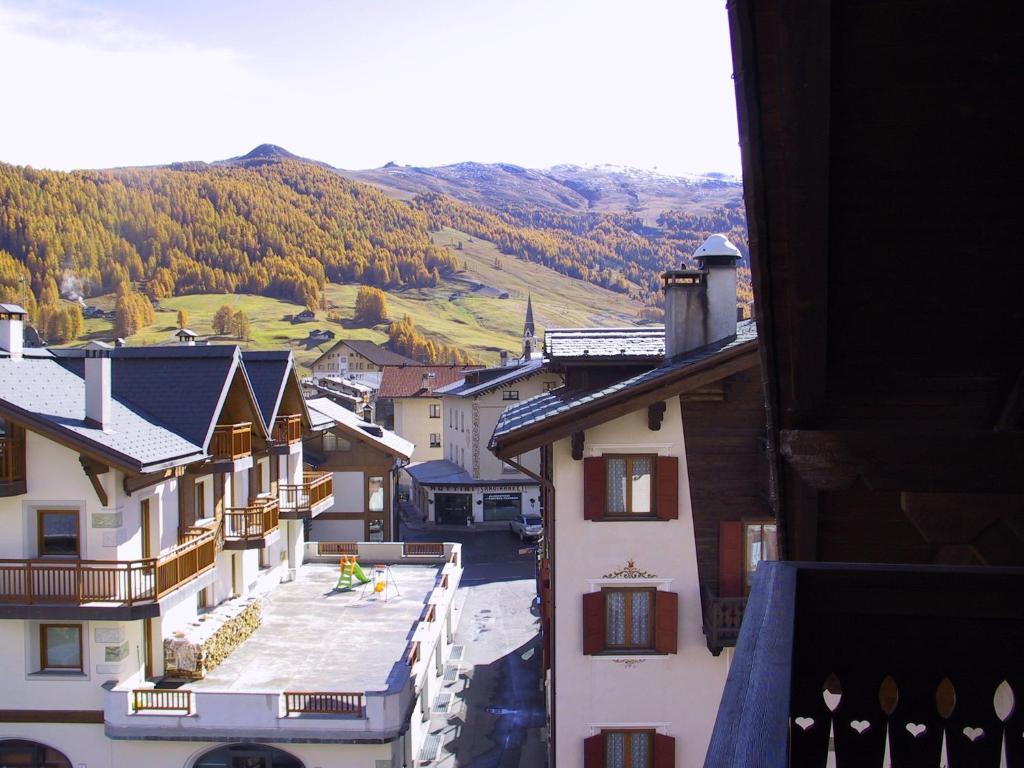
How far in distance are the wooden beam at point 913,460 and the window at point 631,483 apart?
11.2 meters

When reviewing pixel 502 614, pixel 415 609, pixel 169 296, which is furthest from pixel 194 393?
pixel 169 296

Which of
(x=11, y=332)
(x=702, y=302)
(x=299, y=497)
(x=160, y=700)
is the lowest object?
(x=160, y=700)

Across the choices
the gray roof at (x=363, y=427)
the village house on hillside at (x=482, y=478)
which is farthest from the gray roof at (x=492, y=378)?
the gray roof at (x=363, y=427)

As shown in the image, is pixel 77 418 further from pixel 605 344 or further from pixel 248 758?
pixel 605 344

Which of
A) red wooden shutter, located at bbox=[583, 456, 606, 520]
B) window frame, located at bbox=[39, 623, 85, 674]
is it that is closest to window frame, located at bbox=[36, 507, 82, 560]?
window frame, located at bbox=[39, 623, 85, 674]

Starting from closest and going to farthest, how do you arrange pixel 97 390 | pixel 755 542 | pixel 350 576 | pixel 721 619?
1. pixel 721 619
2. pixel 755 542
3. pixel 97 390
4. pixel 350 576

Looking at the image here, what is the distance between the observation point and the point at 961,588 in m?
3.25

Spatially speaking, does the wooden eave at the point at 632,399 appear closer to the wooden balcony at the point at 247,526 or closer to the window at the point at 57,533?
the window at the point at 57,533

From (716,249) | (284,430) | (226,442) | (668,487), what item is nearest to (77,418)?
(226,442)

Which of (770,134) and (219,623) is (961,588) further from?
(219,623)

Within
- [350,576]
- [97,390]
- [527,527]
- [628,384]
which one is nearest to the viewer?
[628,384]

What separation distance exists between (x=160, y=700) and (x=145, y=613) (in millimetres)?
1536

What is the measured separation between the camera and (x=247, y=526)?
21844mm

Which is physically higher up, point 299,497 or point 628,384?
point 628,384
